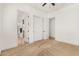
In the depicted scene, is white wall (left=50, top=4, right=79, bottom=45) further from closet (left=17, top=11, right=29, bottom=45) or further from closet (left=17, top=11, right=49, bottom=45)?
closet (left=17, top=11, right=29, bottom=45)

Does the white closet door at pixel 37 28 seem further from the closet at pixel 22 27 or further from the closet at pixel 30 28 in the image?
the closet at pixel 22 27

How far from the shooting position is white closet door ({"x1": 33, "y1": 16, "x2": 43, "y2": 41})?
1.53 meters

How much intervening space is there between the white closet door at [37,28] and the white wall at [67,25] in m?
0.34

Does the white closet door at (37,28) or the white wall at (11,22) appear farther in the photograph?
the white closet door at (37,28)

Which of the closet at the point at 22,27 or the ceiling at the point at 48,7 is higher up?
the ceiling at the point at 48,7

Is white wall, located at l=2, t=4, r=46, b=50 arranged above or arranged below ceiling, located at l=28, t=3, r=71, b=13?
below

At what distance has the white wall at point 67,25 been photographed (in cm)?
154

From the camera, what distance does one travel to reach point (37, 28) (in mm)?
1544

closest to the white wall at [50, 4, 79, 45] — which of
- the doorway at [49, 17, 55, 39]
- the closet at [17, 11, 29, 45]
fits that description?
the doorway at [49, 17, 55, 39]

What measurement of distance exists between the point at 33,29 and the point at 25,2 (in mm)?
569

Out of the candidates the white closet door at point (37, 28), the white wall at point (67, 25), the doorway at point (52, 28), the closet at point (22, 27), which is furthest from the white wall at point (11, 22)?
the white wall at point (67, 25)

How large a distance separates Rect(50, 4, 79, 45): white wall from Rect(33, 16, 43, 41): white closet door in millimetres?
344

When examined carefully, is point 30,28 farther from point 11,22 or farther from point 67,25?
point 67,25

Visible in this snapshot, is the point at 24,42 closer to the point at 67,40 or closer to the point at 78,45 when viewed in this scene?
the point at 67,40
